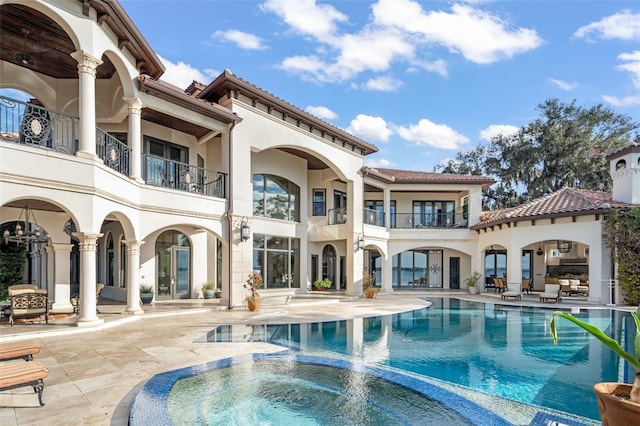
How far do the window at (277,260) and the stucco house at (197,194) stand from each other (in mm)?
74

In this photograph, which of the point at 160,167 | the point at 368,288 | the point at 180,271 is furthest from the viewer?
the point at 368,288

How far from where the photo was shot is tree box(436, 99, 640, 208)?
94.5 ft

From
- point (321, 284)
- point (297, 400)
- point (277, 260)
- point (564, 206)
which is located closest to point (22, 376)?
point (297, 400)

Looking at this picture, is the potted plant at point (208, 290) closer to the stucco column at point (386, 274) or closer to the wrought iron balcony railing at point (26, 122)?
the wrought iron balcony railing at point (26, 122)

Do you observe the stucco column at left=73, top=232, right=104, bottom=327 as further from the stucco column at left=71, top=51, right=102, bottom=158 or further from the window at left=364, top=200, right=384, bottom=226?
the window at left=364, top=200, right=384, bottom=226

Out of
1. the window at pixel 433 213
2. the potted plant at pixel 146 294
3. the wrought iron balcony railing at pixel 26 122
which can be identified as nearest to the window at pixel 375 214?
the window at pixel 433 213

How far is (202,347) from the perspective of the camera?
8.14 metres

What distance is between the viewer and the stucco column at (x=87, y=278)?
9492mm

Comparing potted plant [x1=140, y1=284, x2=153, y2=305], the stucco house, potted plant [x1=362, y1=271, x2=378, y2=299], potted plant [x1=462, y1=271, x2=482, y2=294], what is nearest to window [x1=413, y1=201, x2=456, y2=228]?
the stucco house

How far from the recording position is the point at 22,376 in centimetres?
443

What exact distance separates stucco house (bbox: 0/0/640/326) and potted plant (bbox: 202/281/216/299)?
348 mm

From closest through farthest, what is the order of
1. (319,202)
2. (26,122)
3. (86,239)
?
(26,122) < (86,239) < (319,202)

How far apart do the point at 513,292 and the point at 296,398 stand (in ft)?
52.6

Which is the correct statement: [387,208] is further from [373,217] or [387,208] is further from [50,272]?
[50,272]
